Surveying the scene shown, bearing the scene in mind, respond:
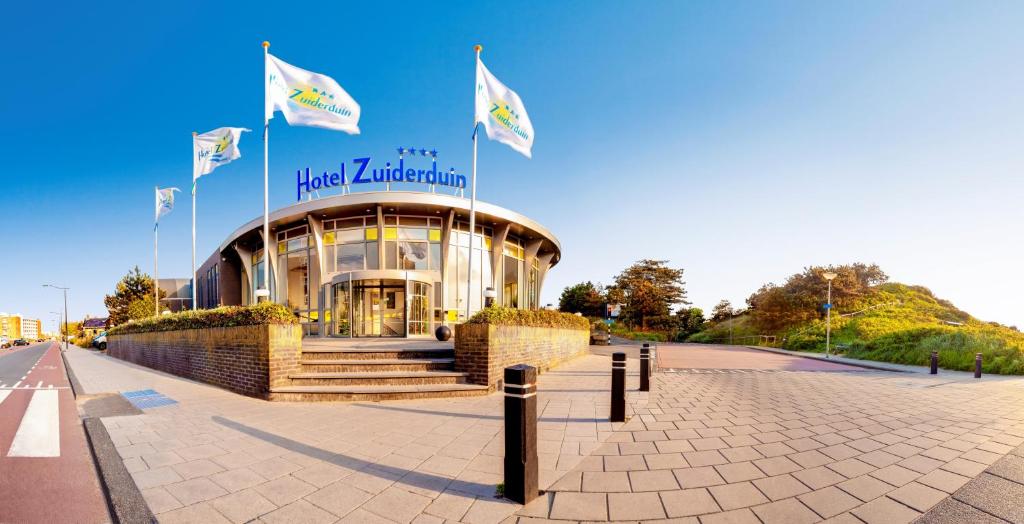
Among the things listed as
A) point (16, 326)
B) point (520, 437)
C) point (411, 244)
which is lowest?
point (16, 326)

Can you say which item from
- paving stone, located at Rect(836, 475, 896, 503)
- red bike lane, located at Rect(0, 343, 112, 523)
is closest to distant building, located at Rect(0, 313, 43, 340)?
red bike lane, located at Rect(0, 343, 112, 523)

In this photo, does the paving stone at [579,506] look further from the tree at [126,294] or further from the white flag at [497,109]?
the tree at [126,294]

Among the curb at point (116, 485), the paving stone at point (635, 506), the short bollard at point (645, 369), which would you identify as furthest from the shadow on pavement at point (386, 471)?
the short bollard at point (645, 369)

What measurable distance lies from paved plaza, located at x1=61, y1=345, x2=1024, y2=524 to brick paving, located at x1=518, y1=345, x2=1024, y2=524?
2cm

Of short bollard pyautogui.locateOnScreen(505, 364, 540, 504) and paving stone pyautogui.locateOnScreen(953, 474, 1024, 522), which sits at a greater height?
short bollard pyautogui.locateOnScreen(505, 364, 540, 504)

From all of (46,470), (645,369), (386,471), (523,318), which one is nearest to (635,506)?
(386,471)

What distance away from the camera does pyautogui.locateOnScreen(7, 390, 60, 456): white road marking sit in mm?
5070

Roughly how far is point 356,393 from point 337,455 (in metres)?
2.98

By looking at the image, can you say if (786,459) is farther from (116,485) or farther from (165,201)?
(165,201)

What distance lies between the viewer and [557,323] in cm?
1350

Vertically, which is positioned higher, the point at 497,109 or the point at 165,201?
the point at 497,109

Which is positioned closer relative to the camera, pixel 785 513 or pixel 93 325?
pixel 785 513

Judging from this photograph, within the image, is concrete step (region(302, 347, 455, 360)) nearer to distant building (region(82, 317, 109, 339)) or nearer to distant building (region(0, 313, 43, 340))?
distant building (region(82, 317, 109, 339))

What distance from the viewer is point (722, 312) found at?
159 feet
